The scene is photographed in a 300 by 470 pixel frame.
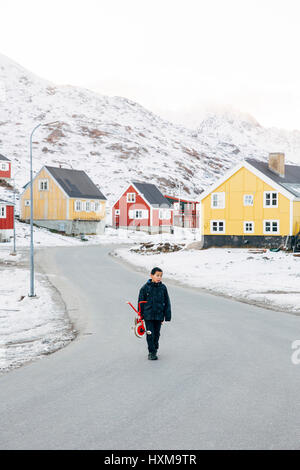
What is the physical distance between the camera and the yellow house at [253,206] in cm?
4219

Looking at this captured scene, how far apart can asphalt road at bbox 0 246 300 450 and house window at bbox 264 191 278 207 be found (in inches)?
1170

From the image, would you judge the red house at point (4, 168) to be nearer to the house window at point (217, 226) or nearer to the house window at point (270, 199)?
the house window at point (217, 226)

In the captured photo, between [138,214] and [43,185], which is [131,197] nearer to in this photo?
[138,214]

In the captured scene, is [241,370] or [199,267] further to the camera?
[199,267]

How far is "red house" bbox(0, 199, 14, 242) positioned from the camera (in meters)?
57.0

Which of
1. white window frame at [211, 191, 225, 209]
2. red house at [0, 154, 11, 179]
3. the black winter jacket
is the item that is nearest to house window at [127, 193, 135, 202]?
red house at [0, 154, 11, 179]

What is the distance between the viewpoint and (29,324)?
13961mm

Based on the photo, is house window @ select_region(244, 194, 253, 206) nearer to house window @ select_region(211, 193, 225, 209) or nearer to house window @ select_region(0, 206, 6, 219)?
house window @ select_region(211, 193, 225, 209)

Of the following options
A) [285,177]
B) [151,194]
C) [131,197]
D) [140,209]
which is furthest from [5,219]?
[285,177]

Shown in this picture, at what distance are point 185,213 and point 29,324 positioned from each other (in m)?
76.3
